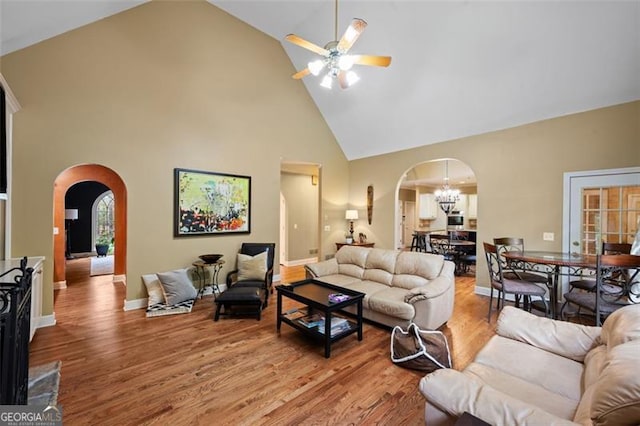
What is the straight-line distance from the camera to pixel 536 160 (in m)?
4.34

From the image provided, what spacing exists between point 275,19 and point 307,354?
540cm

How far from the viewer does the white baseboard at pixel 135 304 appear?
3.98m

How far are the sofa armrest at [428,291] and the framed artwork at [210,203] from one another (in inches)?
130

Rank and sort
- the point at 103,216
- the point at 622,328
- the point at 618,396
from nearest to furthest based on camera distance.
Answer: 1. the point at 618,396
2. the point at 622,328
3. the point at 103,216

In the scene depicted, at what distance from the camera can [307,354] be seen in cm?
276

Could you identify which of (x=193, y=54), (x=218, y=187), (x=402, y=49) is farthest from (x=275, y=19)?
(x=218, y=187)

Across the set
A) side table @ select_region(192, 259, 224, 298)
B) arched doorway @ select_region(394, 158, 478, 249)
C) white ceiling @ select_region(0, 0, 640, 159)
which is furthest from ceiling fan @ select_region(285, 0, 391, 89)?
arched doorway @ select_region(394, 158, 478, 249)

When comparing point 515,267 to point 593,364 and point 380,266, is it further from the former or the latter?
point 593,364

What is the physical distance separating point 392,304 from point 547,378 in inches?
63.4

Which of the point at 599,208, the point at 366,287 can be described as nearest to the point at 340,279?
the point at 366,287

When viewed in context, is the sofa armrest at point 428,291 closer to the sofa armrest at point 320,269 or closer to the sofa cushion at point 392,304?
the sofa cushion at point 392,304

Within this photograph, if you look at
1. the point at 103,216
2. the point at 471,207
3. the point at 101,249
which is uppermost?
the point at 471,207

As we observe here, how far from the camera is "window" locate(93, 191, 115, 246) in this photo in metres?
10.0

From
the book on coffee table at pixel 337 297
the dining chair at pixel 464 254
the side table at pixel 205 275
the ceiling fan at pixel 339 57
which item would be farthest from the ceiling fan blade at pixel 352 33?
the dining chair at pixel 464 254
